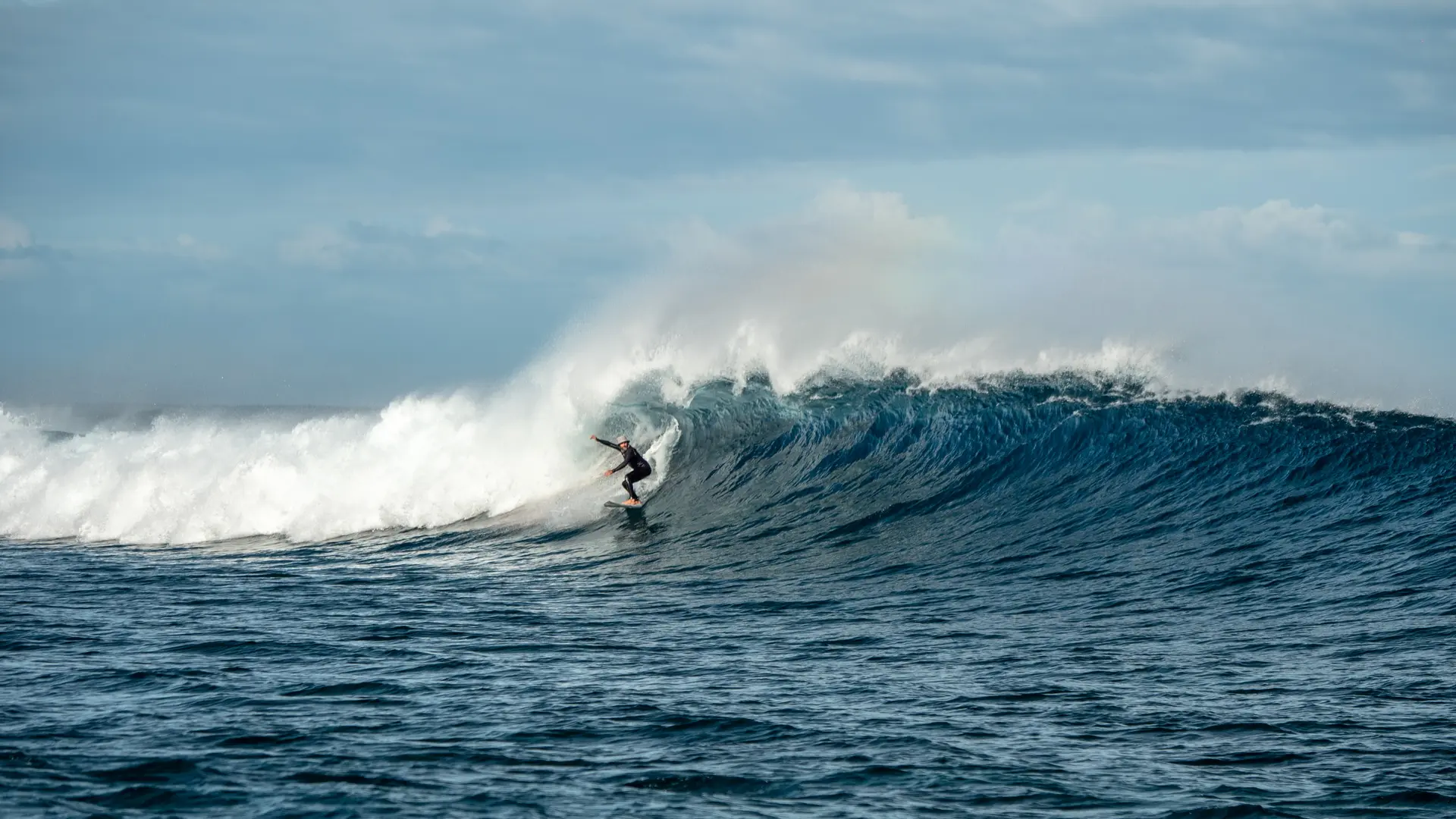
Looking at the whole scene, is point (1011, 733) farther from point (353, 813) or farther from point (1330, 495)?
point (1330, 495)

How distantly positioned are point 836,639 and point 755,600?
2.05m

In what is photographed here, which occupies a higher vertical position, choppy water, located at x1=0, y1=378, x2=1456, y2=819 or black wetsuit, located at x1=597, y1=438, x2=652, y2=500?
black wetsuit, located at x1=597, y1=438, x2=652, y2=500

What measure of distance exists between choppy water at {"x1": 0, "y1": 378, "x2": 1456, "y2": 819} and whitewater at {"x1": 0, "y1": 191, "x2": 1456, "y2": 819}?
0.15ft

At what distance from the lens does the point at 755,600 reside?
38.9 feet

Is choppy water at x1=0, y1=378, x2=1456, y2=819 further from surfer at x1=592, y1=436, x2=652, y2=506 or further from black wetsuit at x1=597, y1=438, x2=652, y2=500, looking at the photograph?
black wetsuit at x1=597, y1=438, x2=652, y2=500

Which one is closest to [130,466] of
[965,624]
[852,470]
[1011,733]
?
[852,470]

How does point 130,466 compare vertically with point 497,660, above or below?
above

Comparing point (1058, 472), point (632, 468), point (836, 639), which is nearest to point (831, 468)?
point (632, 468)

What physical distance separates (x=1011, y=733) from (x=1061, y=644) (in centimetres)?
263

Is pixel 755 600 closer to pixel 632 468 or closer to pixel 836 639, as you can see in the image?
pixel 836 639

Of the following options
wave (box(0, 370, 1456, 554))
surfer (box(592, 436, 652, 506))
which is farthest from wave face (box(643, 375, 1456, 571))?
surfer (box(592, 436, 652, 506))

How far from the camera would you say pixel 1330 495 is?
14.3m

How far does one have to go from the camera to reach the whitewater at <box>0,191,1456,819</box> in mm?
6312

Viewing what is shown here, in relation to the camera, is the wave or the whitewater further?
the wave
